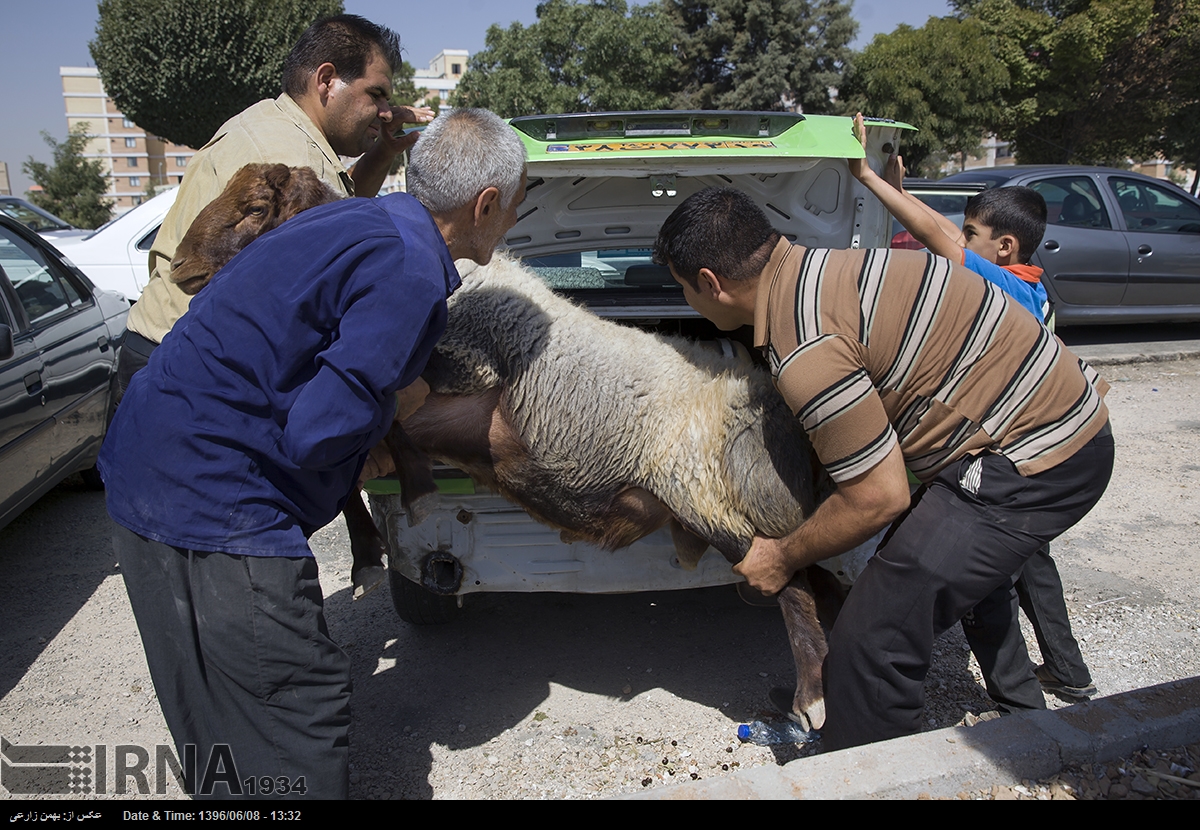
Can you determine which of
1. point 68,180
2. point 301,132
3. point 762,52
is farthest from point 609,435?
point 68,180

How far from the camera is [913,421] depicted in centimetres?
227

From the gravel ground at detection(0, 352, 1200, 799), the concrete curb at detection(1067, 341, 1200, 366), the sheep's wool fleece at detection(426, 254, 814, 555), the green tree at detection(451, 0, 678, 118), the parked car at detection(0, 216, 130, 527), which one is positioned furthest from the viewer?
the green tree at detection(451, 0, 678, 118)

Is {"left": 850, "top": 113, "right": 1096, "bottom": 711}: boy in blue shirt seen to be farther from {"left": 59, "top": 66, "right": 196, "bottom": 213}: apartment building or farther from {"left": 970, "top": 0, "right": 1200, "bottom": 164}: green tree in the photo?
{"left": 59, "top": 66, "right": 196, "bottom": 213}: apartment building

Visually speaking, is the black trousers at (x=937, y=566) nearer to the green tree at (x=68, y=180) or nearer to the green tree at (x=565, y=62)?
the green tree at (x=565, y=62)

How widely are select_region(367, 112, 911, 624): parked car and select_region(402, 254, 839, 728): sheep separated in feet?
0.78

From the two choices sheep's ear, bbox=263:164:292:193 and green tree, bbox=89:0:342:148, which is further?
green tree, bbox=89:0:342:148

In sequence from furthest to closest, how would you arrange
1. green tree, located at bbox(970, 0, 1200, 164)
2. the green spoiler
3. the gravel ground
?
green tree, located at bbox(970, 0, 1200, 164), the green spoiler, the gravel ground

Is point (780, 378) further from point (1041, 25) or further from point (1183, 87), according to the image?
point (1183, 87)

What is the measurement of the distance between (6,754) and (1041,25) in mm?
26831

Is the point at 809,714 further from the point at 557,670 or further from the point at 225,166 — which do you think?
the point at 225,166

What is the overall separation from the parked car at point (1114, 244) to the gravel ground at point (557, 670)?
4.94 metres

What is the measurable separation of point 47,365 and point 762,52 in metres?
33.5

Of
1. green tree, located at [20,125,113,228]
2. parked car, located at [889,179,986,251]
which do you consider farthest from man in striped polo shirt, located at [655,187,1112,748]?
green tree, located at [20,125,113,228]

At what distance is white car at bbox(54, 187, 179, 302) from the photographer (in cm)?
688
